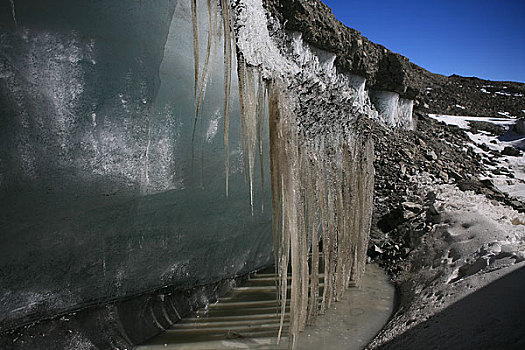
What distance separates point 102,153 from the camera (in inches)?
87.4

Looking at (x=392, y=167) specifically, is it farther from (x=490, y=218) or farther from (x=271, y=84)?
(x=271, y=84)

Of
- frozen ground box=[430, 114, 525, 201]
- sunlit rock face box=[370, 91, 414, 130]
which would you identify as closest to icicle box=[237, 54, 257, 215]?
sunlit rock face box=[370, 91, 414, 130]

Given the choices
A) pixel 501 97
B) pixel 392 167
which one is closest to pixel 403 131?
pixel 392 167

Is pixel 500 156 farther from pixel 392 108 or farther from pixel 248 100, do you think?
pixel 248 100

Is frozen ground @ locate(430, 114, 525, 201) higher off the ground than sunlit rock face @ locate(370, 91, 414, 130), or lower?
lower

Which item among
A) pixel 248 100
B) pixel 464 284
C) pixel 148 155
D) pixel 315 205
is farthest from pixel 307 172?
pixel 464 284

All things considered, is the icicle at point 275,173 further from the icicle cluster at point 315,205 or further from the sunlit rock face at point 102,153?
the sunlit rock face at point 102,153

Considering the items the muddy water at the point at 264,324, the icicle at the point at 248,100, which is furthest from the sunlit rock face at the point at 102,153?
the muddy water at the point at 264,324

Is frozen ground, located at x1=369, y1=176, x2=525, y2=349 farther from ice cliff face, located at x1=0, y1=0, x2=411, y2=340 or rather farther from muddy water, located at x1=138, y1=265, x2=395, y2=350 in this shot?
ice cliff face, located at x1=0, y1=0, x2=411, y2=340

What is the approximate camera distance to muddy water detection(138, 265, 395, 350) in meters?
2.53

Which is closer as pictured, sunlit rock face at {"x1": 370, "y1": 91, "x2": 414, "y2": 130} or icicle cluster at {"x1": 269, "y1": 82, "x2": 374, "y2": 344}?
icicle cluster at {"x1": 269, "y1": 82, "x2": 374, "y2": 344}

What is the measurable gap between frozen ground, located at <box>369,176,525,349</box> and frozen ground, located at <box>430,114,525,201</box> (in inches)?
101

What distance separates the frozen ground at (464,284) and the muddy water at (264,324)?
19cm

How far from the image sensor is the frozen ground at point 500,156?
6438mm
